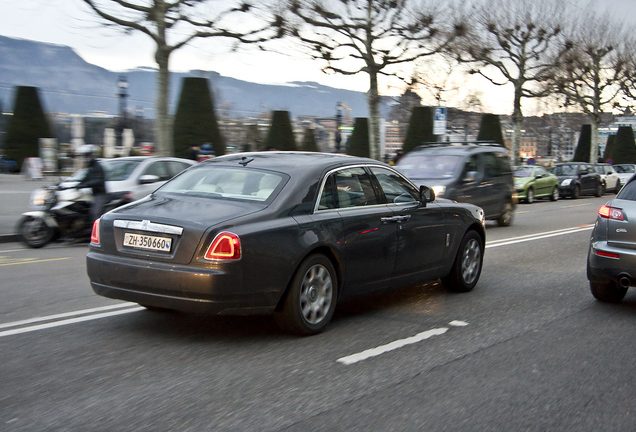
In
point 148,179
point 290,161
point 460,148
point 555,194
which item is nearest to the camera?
point 290,161

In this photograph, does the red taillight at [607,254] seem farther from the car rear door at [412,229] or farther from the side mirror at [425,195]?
the side mirror at [425,195]

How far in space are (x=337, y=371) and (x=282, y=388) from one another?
54 cm

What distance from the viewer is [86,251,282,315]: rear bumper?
17.1 feet

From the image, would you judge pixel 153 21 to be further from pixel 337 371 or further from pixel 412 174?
pixel 337 371

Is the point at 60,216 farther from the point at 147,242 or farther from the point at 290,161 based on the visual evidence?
the point at 147,242

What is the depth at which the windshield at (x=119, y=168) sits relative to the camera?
45.6 feet

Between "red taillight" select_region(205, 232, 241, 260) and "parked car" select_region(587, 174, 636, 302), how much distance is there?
396 cm

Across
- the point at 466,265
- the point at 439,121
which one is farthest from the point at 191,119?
the point at 466,265

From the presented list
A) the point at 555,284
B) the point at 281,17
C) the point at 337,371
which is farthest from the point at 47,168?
the point at 337,371

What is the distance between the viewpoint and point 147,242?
18.0 ft

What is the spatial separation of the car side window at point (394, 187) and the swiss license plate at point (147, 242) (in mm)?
2312

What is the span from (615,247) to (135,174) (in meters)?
9.39

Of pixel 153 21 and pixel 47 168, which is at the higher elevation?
pixel 153 21

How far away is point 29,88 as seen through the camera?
3384 cm
